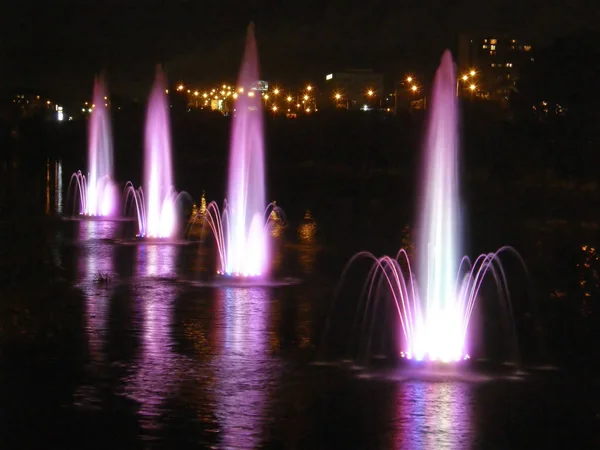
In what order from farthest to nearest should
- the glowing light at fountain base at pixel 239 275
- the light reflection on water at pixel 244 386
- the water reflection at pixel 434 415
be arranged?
1. the glowing light at fountain base at pixel 239 275
2. the light reflection on water at pixel 244 386
3. the water reflection at pixel 434 415

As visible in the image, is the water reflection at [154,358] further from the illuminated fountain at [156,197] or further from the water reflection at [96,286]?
the illuminated fountain at [156,197]

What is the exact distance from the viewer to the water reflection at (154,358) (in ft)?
28.1

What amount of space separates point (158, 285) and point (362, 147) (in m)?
37.2

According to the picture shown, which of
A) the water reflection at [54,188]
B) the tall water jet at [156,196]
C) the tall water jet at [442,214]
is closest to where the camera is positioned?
the tall water jet at [442,214]

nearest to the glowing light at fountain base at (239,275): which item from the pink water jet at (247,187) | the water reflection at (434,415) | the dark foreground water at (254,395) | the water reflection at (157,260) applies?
the pink water jet at (247,187)

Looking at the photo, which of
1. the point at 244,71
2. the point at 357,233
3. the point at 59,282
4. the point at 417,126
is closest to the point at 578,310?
the point at 59,282

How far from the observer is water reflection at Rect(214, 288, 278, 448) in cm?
804

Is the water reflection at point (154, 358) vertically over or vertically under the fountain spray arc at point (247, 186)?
under

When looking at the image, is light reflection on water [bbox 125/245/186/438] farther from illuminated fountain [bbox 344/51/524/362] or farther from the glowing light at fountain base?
illuminated fountain [bbox 344/51/524/362]

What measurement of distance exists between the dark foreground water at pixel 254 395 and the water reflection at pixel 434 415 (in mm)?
16

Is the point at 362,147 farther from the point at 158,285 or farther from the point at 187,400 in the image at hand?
the point at 187,400

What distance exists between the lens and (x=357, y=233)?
25.0 m

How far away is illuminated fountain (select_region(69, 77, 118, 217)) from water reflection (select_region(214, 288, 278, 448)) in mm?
18702

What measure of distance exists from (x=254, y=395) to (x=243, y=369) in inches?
40.3
